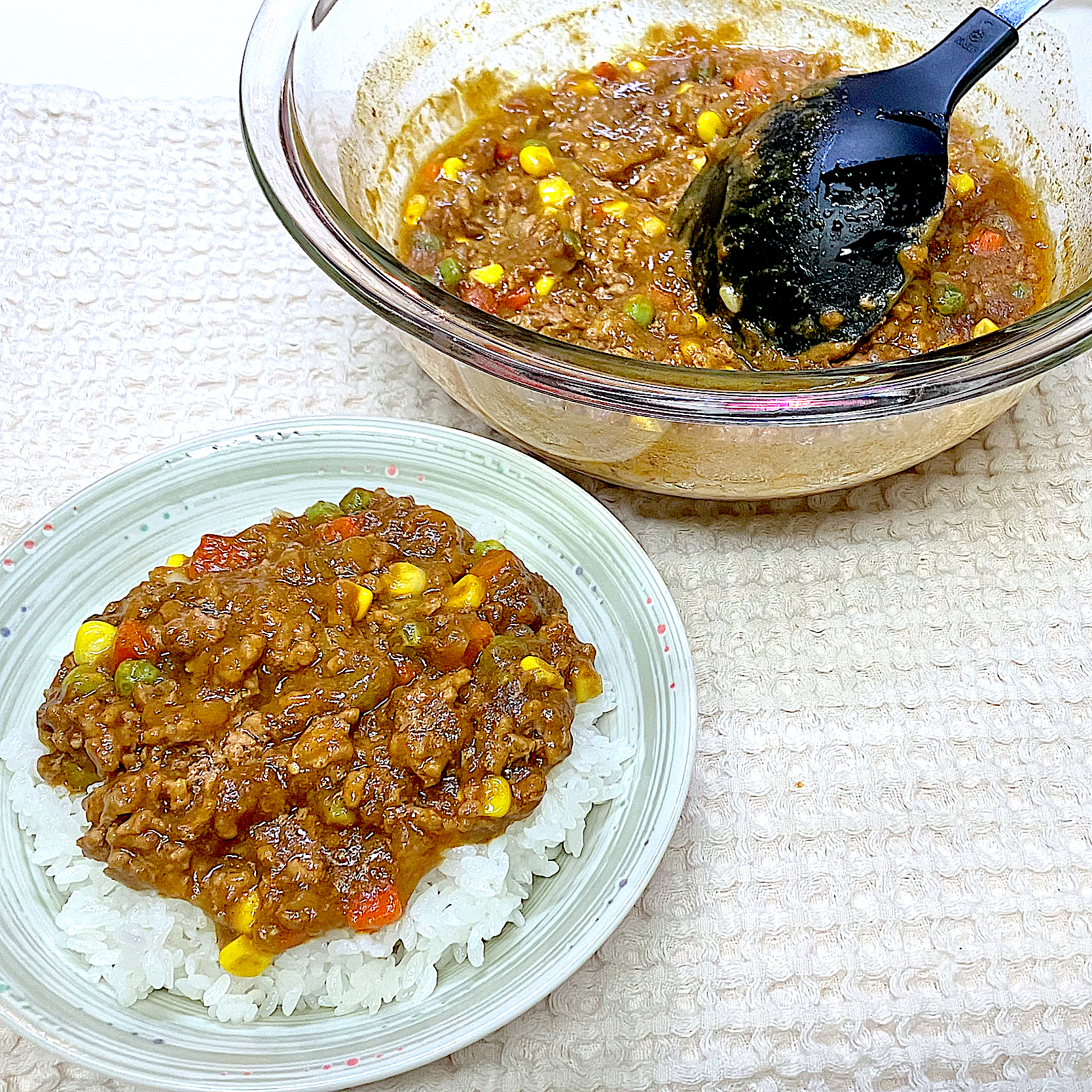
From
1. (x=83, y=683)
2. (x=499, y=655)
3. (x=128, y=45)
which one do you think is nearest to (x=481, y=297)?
(x=499, y=655)

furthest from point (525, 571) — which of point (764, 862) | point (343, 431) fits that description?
point (764, 862)

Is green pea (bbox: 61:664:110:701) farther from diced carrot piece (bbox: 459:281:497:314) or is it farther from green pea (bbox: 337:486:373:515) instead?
diced carrot piece (bbox: 459:281:497:314)

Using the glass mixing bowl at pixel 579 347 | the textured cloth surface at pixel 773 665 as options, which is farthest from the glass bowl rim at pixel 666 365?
the textured cloth surface at pixel 773 665

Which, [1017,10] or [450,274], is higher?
[1017,10]

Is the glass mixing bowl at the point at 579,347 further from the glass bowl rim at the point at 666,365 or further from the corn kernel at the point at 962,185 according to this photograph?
the corn kernel at the point at 962,185

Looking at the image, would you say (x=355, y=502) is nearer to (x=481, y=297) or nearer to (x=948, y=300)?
(x=481, y=297)

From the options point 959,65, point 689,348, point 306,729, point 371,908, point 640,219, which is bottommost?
point 371,908
